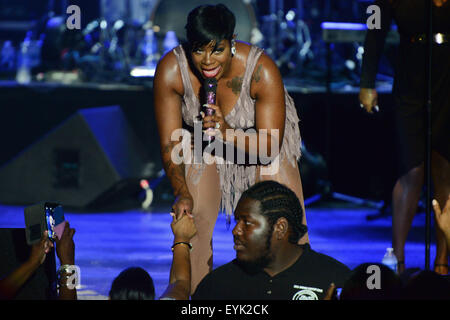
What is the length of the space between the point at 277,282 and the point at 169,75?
1.05m

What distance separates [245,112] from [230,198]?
423 millimetres

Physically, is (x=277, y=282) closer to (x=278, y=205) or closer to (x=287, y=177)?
(x=278, y=205)

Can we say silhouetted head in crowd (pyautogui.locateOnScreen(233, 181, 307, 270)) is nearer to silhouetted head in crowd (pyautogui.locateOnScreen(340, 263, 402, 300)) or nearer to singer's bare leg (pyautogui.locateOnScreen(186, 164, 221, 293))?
silhouetted head in crowd (pyautogui.locateOnScreen(340, 263, 402, 300))

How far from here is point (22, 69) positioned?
884 centimetres

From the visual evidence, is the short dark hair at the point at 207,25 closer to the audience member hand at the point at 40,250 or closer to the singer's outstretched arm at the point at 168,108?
the singer's outstretched arm at the point at 168,108

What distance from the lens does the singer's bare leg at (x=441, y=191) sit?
12.3 feet

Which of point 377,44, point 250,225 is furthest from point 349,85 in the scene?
point 250,225

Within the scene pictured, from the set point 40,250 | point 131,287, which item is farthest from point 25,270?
point 131,287

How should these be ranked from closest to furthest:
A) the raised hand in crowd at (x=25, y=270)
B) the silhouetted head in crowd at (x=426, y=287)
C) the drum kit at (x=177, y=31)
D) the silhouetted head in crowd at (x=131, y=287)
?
the silhouetted head in crowd at (x=426, y=287) → the silhouetted head in crowd at (x=131, y=287) → the raised hand in crowd at (x=25, y=270) → the drum kit at (x=177, y=31)

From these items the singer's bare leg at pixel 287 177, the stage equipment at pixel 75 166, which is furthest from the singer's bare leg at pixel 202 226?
the stage equipment at pixel 75 166

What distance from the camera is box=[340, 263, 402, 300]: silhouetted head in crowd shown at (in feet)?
6.77

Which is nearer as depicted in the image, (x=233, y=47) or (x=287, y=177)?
(x=233, y=47)

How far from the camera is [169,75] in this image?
3301 mm

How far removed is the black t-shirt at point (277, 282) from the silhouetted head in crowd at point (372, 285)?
0.45 meters
